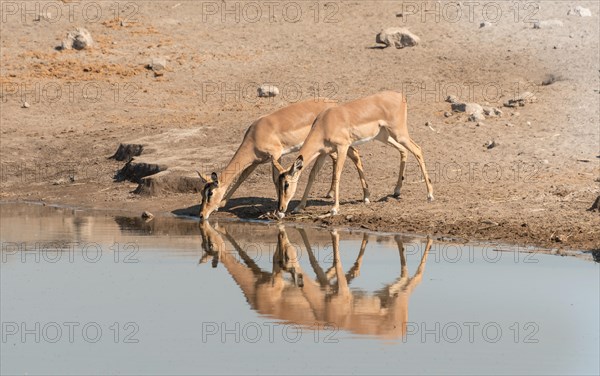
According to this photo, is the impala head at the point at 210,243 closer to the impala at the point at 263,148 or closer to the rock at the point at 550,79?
the impala at the point at 263,148

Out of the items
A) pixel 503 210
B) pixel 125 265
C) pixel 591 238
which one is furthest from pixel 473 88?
pixel 125 265

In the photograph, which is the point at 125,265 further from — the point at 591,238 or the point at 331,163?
the point at 331,163

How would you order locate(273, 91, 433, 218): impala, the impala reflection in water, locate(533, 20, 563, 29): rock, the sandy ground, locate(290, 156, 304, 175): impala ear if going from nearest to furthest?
the impala reflection in water → locate(290, 156, 304, 175): impala ear → locate(273, 91, 433, 218): impala → the sandy ground → locate(533, 20, 563, 29): rock

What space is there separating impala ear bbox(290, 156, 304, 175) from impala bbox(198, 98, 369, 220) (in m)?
0.70

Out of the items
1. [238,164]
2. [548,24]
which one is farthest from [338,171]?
[548,24]

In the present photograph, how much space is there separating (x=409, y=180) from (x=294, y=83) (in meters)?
6.18

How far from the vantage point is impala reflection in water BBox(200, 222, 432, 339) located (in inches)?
420

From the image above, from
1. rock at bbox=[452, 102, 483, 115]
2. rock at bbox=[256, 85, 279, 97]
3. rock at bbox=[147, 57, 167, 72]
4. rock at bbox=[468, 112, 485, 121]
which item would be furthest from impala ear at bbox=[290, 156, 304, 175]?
rock at bbox=[147, 57, 167, 72]

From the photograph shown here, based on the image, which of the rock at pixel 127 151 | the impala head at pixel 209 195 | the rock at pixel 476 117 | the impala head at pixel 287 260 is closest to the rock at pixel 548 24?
the rock at pixel 476 117

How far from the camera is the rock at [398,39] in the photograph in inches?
1013

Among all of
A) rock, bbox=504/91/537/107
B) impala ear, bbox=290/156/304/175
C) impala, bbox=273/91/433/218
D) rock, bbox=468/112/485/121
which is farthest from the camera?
rock, bbox=504/91/537/107

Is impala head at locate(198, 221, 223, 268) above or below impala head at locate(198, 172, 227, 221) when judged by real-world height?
below

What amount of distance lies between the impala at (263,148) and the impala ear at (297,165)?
0.70m

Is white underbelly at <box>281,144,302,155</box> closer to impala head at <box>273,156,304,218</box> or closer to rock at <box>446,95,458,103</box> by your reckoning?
impala head at <box>273,156,304,218</box>
